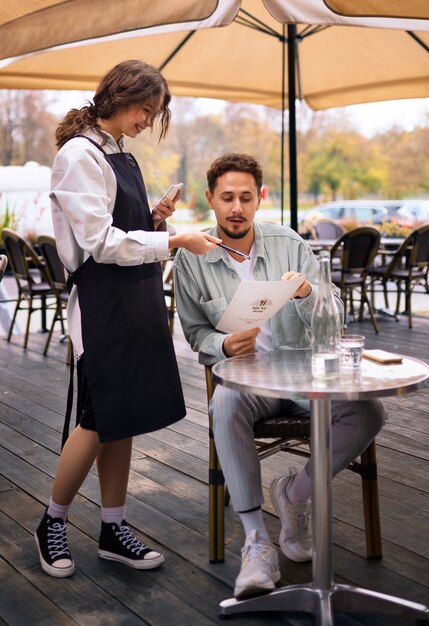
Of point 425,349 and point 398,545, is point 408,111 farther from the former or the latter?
point 398,545

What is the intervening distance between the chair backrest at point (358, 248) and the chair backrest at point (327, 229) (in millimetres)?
2192

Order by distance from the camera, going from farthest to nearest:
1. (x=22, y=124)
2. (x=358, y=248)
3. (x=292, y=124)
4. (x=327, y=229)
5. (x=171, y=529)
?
(x=22, y=124) → (x=327, y=229) → (x=358, y=248) → (x=292, y=124) → (x=171, y=529)

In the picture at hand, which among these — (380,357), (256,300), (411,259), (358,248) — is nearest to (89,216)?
(256,300)

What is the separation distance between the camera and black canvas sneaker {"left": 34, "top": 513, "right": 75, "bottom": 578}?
2410 millimetres

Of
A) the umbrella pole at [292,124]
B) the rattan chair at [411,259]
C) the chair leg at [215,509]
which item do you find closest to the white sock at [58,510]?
the chair leg at [215,509]

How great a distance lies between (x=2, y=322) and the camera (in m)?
7.21

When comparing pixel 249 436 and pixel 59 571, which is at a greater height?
pixel 249 436

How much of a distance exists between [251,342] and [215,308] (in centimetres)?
21

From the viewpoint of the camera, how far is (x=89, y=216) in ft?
7.11

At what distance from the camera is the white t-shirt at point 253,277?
2.59m

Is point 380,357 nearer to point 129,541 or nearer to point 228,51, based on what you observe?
point 129,541

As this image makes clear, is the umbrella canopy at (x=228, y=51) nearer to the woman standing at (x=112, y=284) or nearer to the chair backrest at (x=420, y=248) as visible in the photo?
the woman standing at (x=112, y=284)

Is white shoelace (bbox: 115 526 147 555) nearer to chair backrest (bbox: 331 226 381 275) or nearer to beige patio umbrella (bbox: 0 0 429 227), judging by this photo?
beige patio umbrella (bbox: 0 0 429 227)

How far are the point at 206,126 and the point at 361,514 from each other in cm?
2151
